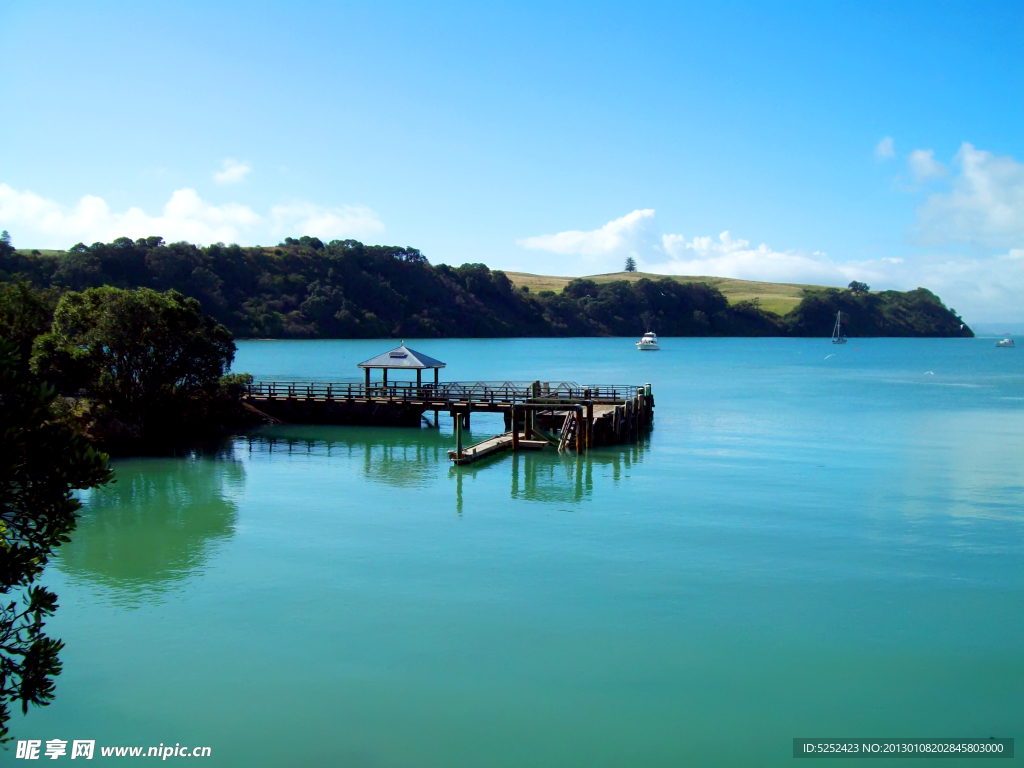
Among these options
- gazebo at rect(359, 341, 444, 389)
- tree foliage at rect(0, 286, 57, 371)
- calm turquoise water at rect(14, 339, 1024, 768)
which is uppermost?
tree foliage at rect(0, 286, 57, 371)

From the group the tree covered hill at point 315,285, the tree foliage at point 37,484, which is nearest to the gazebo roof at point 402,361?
the tree foliage at point 37,484

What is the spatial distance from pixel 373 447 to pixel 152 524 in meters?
16.0

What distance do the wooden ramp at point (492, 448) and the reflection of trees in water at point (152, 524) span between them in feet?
29.3

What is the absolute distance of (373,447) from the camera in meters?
42.0

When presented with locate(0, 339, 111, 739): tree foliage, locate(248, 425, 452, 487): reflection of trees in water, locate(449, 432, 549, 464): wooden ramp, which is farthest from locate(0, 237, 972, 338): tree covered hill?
locate(0, 339, 111, 739): tree foliage

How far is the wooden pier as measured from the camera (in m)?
40.2

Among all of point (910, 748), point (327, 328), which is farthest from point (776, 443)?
point (327, 328)

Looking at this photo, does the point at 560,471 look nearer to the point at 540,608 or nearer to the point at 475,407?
the point at 475,407

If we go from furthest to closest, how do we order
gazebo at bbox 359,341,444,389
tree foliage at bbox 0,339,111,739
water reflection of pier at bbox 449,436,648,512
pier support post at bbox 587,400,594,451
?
gazebo at bbox 359,341,444,389 < pier support post at bbox 587,400,594,451 < water reflection of pier at bbox 449,436,648,512 < tree foliage at bbox 0,339,111,739

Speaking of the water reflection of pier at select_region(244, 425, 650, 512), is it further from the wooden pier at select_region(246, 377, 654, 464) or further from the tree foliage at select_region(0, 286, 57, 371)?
the tree foliage at select_region(0, 286, 57, 371)

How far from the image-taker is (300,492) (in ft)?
102

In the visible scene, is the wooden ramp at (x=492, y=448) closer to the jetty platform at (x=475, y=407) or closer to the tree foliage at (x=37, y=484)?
the jetty platform at (x=475, y=407)

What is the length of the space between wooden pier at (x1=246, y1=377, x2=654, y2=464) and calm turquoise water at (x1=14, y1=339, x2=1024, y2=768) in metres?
3.06

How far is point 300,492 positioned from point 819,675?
2045cm
